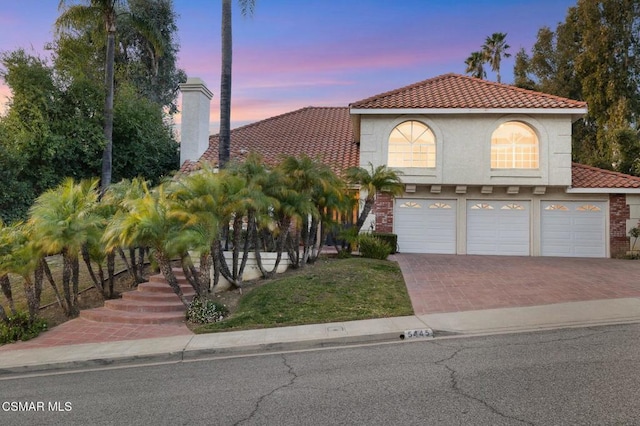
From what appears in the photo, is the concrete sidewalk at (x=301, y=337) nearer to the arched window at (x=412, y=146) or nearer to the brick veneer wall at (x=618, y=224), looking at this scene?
the arched window at (x=412, y=146)

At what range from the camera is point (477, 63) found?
41906 mm

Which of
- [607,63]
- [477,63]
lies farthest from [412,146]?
[477,63]

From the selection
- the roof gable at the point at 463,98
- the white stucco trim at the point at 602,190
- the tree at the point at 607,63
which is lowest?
the white stucco trim at the point at 602,190

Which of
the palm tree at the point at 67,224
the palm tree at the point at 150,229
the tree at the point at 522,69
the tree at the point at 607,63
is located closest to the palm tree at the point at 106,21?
the palm tree at the point at 67,224

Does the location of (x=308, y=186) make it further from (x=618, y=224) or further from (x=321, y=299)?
(x=618, y=224)

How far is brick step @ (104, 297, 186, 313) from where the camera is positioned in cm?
944

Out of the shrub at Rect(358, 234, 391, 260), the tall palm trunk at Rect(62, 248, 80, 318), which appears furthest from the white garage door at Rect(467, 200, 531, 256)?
the tall palm trunk at Rect(62, 248, 80, 318)

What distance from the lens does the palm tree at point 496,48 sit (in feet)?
132

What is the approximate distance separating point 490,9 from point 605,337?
20493 millimetres

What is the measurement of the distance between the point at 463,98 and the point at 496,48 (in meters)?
28.1

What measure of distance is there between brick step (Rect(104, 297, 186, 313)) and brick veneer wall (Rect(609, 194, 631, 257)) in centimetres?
1753

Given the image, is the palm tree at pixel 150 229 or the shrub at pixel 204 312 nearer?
the palm tree at pixel 150 229

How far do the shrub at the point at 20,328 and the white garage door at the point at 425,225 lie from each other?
13.6 m

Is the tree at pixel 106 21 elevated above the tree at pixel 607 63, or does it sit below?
below
